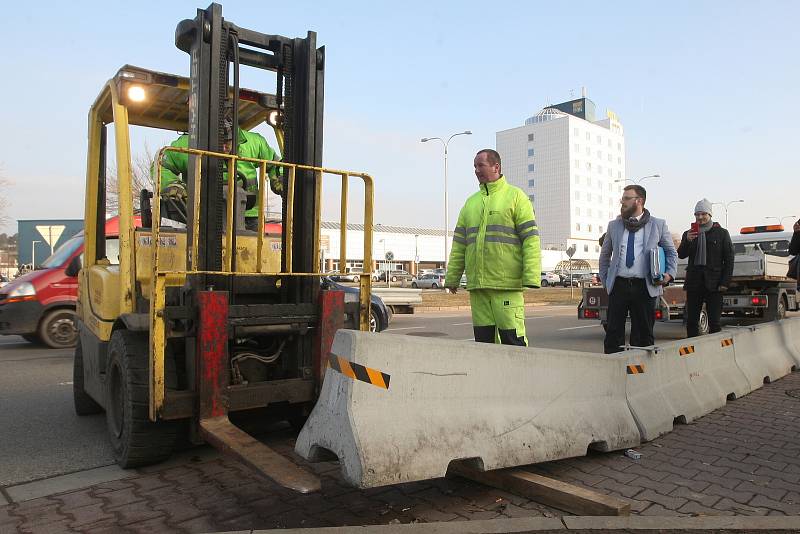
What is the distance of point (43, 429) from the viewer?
16.5 ft

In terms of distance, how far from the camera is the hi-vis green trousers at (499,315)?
Result: 448 cm

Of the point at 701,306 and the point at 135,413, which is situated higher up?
the point at 701,306

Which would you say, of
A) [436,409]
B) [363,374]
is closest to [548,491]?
[436,409]

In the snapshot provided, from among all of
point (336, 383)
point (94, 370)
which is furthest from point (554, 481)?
point (94, 370)

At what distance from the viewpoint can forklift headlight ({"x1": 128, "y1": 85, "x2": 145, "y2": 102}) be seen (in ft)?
14.1

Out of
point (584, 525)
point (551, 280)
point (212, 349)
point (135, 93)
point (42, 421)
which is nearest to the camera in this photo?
point (584, 525)

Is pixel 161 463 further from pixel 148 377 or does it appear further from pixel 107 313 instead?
pixel 107 313

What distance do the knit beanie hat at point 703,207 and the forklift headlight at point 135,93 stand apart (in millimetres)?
6059

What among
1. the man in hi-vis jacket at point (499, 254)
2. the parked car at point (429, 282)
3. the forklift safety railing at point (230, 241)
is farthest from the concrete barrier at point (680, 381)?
the parked car at point (429, 282)

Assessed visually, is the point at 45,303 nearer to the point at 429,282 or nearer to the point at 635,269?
the point at 635,269

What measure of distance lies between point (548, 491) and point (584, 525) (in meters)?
0.32

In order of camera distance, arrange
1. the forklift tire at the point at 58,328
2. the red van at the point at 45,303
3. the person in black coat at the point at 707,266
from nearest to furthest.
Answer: the person in black coat at the point at 707,266 < the red van at the point at 45,303 < the forklift tire at the point at 58,328

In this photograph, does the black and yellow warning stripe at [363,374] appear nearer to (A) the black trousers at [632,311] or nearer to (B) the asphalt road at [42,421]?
(B) the asphalt road at [42,421]

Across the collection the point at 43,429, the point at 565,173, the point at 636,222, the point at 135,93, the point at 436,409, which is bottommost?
the point at 43,429
